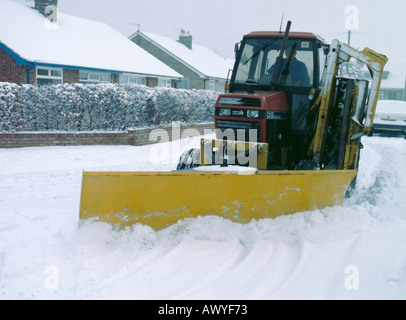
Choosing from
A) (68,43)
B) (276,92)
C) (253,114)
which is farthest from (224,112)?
(68,43)

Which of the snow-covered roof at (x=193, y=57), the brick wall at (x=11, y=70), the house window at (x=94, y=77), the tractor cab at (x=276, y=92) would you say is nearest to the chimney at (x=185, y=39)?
the snow-covered roof at (x=193, y=57)

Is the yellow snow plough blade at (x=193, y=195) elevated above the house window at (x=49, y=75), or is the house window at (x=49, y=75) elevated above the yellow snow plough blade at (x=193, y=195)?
the house window at (x=49, y=75)

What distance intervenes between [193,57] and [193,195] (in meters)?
30.5

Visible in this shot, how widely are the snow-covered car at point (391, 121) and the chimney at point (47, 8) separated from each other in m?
16.3

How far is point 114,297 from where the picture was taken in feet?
10.7

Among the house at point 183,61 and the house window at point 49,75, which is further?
the house at point 183,61

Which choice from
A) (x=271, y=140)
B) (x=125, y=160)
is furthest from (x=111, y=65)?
(x=271, y=140)

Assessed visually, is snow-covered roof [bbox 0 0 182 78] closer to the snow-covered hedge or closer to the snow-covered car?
the snow-covered hedge

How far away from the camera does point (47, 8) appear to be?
67.4 feet

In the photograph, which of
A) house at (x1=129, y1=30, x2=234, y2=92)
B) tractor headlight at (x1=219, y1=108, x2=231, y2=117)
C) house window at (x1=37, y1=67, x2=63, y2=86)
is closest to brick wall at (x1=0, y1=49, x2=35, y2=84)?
house window at (x1=37, y1=67, x2=63, y2=86)

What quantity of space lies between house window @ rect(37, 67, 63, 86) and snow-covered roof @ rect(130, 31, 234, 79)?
13781 millimetres

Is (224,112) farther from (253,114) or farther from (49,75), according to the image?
(49,75)

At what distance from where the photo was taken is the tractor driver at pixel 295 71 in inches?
233

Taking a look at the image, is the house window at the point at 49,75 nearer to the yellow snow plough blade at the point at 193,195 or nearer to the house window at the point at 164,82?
the house window at the point at 164,82
